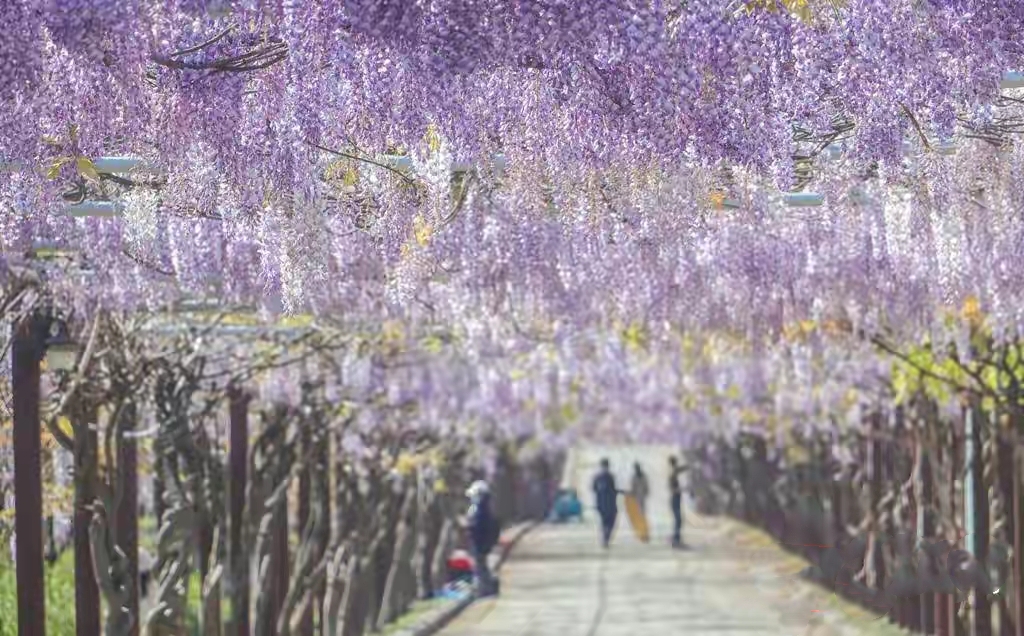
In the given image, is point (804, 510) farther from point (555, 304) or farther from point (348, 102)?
point (348, 102)

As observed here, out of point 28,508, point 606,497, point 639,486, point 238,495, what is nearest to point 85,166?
point 28,508

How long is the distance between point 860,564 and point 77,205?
15.9 metres

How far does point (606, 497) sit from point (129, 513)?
1121 inches

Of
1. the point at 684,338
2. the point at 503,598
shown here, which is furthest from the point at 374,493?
the point at 503,598

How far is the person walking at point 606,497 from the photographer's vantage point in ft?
135

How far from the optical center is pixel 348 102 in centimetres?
661

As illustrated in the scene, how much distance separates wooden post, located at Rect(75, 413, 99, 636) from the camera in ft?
41.5

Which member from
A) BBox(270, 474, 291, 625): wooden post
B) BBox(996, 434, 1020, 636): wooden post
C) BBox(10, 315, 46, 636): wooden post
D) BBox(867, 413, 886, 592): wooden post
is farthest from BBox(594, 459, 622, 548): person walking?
BBox(10, 315, 46, 636): wooden post

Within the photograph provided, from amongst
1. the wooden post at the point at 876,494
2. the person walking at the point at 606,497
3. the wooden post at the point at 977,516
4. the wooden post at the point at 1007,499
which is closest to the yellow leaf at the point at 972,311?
the wooden post at the point at 977,516

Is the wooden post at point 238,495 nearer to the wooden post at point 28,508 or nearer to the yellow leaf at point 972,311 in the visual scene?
the wooden post at point 28,508

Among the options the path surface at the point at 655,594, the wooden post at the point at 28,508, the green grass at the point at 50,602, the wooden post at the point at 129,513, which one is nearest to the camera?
the wooden post at the point at 28,508

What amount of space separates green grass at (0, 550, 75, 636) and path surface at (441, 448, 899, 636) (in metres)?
6.17

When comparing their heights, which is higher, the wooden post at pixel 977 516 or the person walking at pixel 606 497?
the wooden post at pixel 977 516

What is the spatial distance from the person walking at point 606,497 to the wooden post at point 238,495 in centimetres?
A: 2459
